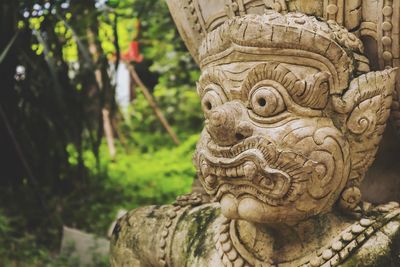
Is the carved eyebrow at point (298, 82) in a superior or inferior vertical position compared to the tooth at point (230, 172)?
superior

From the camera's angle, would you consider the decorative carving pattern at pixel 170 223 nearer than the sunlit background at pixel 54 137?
Yes

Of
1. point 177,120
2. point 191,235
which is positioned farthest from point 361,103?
point 177,120

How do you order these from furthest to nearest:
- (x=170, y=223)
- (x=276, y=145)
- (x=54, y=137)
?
(x=54, y=137) < (x=170, y=223) < (x=276, y=145)

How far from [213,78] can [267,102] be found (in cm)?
20

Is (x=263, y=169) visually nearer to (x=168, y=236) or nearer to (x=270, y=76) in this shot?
(x=270, y=76)

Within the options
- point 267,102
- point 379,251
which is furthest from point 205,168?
point 379,251

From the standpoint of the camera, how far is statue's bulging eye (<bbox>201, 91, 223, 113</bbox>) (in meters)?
2.10

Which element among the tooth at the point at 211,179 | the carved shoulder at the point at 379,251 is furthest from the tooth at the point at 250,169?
the carved shoulder at the point at 379,251

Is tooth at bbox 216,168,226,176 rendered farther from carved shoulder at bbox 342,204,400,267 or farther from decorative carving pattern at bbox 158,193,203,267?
decorative carving pattern at bbox 158,193,203,267

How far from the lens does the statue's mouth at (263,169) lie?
196 cm

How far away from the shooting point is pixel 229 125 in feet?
6.59

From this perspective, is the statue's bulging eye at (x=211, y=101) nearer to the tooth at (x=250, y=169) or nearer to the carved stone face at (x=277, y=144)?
the carved stone face at (x=277, y=144)

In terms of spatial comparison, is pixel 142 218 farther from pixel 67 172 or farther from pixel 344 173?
pixel 67 172

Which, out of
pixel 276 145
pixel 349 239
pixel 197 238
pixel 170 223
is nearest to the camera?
pixel 276 145
